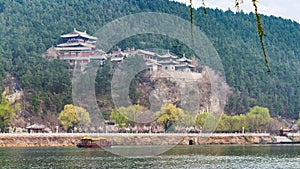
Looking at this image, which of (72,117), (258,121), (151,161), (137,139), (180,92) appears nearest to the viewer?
(151,161)

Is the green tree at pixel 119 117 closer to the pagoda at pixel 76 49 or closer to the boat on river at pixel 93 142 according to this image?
the boat on river at pixel 93 142

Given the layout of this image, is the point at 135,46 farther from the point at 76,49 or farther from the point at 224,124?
the point at 224,124

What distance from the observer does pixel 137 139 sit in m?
90.0

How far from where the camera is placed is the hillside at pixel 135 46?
11744cm

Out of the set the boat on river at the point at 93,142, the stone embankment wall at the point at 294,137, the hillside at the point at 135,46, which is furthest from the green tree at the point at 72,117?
the stone embankment wall at the point at 294,137

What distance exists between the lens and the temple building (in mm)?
133875

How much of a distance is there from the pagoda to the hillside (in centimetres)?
411

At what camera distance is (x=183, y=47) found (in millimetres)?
152250

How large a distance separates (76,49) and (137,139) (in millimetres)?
50228

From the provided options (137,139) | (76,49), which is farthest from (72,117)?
(76,49)

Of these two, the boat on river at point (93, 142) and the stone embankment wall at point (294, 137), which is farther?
the stone embankment wall at point (294, 137)

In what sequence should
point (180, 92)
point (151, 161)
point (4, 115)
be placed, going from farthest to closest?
point (180, 92) → point (4, 115) → point (151, 161)

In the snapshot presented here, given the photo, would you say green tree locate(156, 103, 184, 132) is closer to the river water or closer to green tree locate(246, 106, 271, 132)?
green tree locate(246, 106, 271, 132)

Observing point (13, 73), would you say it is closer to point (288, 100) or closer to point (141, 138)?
point (141, 138)
